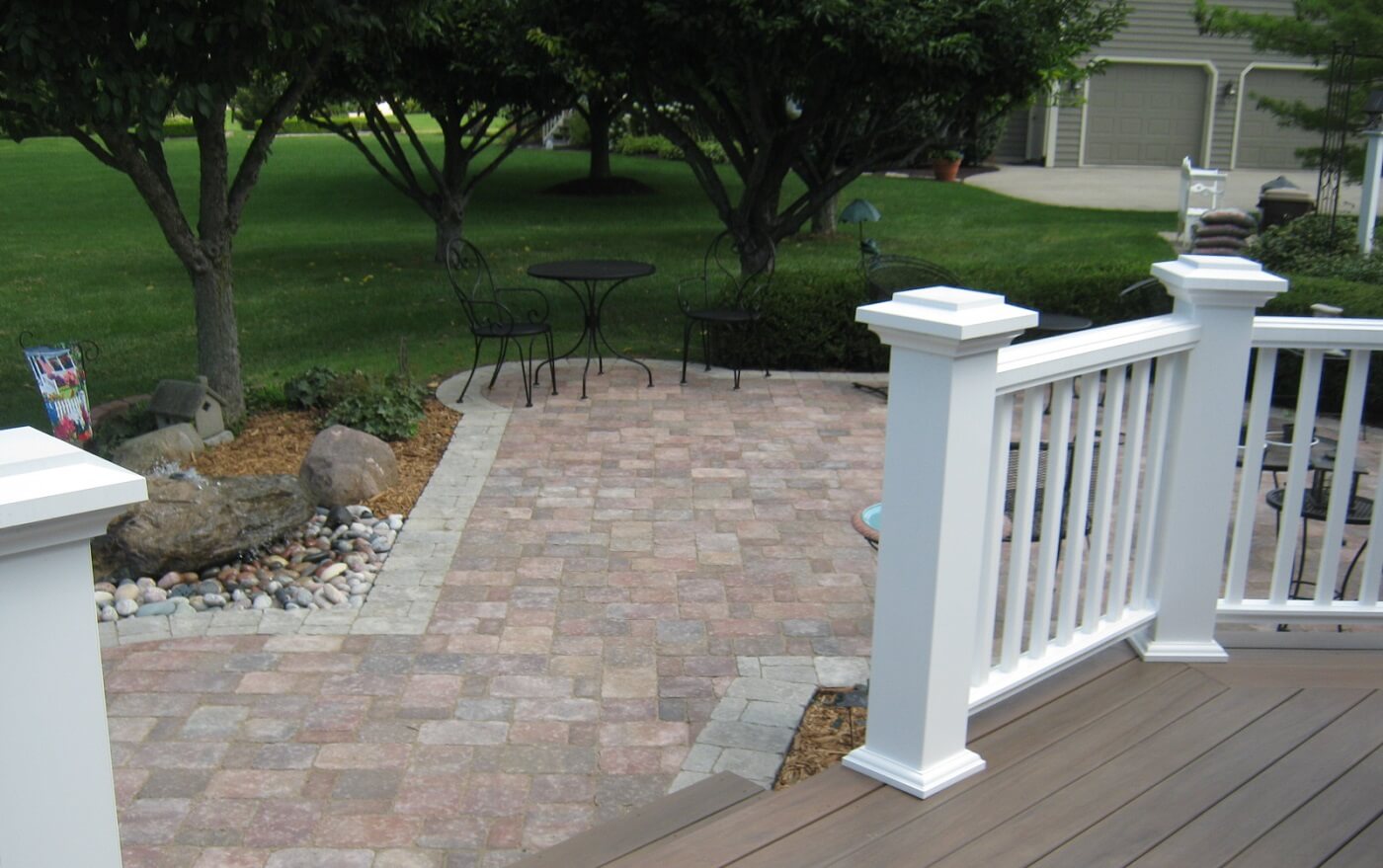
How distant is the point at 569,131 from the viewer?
28672 mm

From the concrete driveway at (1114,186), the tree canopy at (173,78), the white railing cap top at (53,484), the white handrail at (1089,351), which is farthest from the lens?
the concrete driveway at (1114,186)

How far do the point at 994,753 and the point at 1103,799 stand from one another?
268mm

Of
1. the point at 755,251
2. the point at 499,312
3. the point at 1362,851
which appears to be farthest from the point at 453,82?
the point at 1362,851

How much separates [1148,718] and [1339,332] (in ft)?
3.50

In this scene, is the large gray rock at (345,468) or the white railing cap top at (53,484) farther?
the large gray rock at (345,468)

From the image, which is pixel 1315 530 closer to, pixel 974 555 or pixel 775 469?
pixel 775 469

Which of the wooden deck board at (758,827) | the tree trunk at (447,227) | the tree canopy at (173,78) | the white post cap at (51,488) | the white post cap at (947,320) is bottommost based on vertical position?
the wooden deck board at (758,827)

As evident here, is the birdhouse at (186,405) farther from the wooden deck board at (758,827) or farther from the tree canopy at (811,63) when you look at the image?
the wooden deck board at (758,827)

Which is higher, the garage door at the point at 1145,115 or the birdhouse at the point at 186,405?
the garage door at the point at 1145,115

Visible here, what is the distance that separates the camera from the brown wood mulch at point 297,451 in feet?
19.9

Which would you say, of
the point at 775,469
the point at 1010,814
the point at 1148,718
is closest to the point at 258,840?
the point at 1010,814

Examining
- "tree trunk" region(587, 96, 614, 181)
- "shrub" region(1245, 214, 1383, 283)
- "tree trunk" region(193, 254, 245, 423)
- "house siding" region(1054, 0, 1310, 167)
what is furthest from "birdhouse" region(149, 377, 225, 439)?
"house siding" region(1054, 0, 1310, 167)

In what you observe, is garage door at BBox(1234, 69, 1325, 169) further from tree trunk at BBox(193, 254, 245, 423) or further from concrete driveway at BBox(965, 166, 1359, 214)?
tree trunk at BBox(193, 254, 245, 423)

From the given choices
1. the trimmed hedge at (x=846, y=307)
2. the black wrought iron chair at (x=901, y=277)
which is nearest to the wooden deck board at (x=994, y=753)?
the black wrought iron chair at (x=901, y=277)
